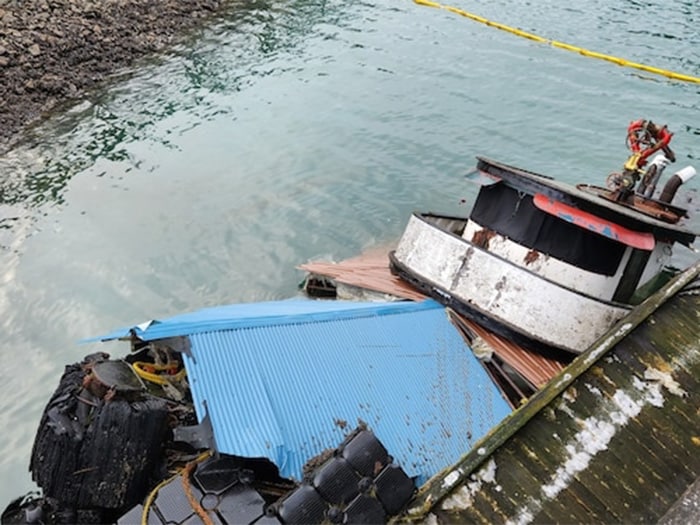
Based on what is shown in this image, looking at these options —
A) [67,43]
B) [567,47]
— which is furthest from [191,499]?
[567,47]

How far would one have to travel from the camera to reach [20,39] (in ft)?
78.5

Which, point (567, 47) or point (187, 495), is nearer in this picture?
point (187, 495)

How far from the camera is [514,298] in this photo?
9031 millimetres

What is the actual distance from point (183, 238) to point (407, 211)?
21.5ft

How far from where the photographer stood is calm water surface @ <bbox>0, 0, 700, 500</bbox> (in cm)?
1438

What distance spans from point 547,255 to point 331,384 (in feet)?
14.4

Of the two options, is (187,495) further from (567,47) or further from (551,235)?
(567,47)

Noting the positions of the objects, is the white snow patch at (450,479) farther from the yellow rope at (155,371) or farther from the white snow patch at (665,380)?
the yellow rope at (155,371)

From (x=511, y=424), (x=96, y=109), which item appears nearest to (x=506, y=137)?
(x=96, y=109)

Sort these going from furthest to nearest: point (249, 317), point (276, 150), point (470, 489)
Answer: point (276, 150) < point (249, 317) < point (470, 489)

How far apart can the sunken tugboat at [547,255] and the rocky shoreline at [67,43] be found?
16.9 meters

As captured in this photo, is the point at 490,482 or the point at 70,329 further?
the point at 70,329

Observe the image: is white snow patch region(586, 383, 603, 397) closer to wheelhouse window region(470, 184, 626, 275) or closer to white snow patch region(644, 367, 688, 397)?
white snow patch region(644, 367, 688, 397)

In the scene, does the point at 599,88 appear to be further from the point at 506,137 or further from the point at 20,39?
the point at 20,39
